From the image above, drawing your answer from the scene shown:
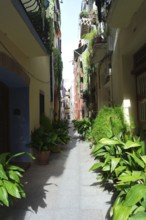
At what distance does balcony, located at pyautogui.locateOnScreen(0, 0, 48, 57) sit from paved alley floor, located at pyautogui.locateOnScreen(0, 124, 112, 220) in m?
3.25

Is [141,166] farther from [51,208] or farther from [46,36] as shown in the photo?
[46,36]

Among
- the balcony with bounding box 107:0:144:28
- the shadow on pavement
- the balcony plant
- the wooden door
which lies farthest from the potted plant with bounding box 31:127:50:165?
the balcony plant

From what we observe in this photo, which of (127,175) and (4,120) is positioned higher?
(4,120)

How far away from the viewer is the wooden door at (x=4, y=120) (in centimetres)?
705

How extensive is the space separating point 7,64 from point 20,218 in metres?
2.99

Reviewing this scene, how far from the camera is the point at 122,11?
Answer: 18.6 ft

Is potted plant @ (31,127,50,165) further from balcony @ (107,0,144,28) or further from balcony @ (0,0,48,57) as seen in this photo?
balcony @ (107,0,144,28)

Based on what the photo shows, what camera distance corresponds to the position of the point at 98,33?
1160 cm

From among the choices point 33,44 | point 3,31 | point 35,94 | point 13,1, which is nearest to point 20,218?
point 13,1

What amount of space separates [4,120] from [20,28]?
2804 millimetres

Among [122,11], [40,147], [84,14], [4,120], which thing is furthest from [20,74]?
[84,14]

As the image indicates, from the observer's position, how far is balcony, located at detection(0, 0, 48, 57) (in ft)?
15.0

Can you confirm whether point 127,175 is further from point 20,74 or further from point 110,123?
point 20,74

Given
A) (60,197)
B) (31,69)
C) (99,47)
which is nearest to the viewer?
(60,197)
